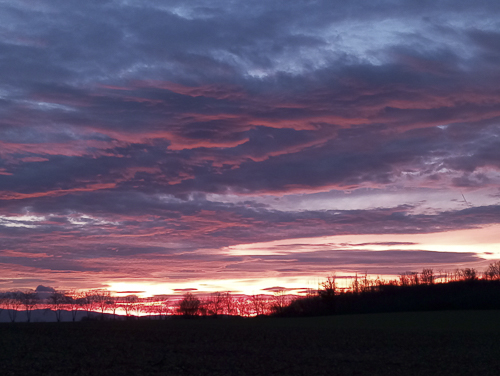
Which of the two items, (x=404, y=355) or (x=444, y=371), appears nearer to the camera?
(x=444, y=371)

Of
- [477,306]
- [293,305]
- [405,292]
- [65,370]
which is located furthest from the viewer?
[405,292]

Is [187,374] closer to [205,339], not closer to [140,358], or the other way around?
[140,358]

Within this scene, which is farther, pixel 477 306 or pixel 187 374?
pixel 477 306

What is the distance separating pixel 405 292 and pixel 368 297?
9659mm

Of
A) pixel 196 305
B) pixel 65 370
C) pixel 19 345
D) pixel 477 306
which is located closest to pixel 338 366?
pixel 65 370

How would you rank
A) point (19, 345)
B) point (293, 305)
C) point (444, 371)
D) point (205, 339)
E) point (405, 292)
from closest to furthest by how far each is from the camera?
1. point (444, 371)
2. point (19, 345)
3. point (205, 339)
4. point (293, 305)
5. point (405, 292)

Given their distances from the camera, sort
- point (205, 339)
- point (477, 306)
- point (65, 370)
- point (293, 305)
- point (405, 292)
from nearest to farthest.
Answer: point (65, 370), point (205, 339), point (477, 306), point (293, 305), point (405, 292)

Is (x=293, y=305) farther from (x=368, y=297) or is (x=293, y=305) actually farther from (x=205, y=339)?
(x=205, y=339)

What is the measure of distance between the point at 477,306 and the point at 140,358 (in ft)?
254

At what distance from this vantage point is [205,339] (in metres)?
34.3

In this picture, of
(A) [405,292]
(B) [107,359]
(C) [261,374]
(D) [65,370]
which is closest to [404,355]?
(C) [261,374]

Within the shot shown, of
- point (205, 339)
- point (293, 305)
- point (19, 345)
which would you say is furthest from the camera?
point (293, 305)

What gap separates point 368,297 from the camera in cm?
10231

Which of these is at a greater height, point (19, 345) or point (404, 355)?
point (19, 345)
